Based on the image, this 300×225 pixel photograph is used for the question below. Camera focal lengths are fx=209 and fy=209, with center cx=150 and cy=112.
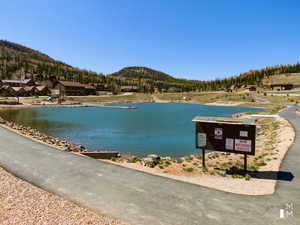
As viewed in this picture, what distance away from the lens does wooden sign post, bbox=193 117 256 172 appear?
9.23 meters

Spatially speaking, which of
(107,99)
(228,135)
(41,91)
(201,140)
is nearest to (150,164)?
(201,140)

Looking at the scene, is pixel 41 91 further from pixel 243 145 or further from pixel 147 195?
pixel 147 195

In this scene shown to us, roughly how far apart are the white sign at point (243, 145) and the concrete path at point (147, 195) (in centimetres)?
183

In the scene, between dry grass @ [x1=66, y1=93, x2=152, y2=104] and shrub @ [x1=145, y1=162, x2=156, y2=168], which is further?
dry grass @ [x1=66, y1=93, x2=152, y2=104]

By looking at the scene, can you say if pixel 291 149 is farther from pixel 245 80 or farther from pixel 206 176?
pixel 245 80

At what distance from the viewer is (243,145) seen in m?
9.34

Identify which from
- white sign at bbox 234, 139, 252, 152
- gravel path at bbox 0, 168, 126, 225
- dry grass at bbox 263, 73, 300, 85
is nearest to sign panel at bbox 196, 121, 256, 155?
white sign at bbox 234, 139, 252, 152

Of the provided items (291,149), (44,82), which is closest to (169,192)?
(291,149)

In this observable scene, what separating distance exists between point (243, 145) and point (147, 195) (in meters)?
5.11

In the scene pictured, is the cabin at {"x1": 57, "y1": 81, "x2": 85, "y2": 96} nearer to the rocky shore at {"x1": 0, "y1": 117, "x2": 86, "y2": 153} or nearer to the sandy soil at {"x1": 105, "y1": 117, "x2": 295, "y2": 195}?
the rocky shore at {"x1": 0, "y1": 117, "x2": 86, "y2": 153}

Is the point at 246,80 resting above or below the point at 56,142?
above

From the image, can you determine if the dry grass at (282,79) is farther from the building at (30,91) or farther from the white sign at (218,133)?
the white sign at (218,133)

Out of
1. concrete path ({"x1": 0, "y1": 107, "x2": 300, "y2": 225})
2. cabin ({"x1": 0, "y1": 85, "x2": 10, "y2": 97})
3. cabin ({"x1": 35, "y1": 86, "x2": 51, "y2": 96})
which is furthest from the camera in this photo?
cabin ({"x1": 35, "y1": 86, "x2": 51, "y2": 96})

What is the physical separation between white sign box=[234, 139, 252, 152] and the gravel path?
6451 millimetres
